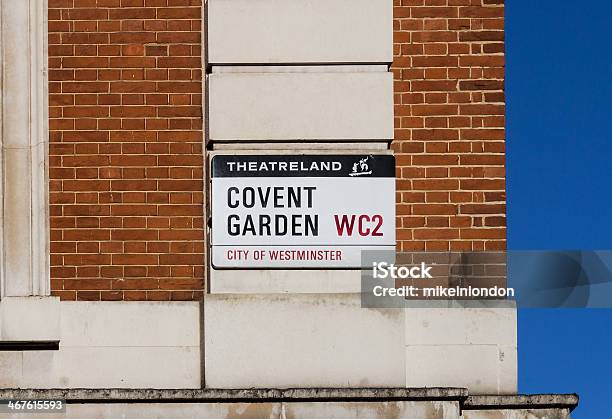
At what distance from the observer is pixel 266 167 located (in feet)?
23.5

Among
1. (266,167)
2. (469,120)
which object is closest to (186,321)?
(266,167)

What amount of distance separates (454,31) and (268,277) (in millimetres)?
1899

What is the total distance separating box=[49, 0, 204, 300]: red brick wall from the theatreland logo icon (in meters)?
0.95

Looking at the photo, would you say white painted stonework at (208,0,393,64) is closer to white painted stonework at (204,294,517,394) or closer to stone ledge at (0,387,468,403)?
white painted stonework at (204,294,517,394)

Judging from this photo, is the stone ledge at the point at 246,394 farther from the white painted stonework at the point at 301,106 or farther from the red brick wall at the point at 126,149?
the white painted stonework at the point at 301,106

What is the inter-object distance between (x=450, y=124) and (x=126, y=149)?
6.57 feet

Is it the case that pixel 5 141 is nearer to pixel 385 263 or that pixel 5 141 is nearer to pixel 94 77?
pixel 94 77

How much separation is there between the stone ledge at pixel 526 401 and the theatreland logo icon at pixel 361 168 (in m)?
1.48

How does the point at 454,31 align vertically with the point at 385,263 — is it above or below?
above

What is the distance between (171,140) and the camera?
7277 millimetres

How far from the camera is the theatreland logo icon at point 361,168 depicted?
7.16 metres

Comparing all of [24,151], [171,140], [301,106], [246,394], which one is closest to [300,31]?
[301,106]

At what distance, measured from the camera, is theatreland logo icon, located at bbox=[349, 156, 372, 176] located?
7.16 m

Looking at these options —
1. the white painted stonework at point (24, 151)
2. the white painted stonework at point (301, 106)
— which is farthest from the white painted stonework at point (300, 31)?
the white painted stonework at point (24, 151)
